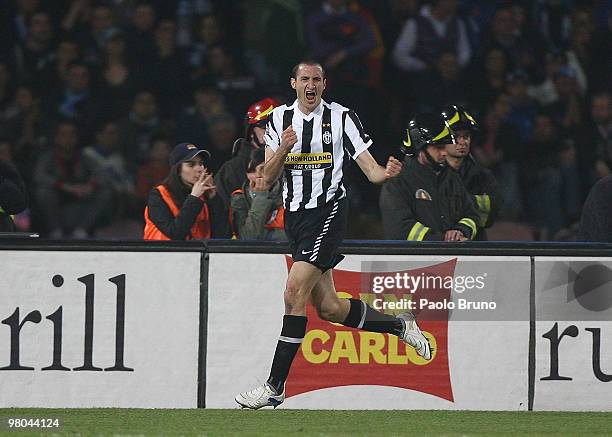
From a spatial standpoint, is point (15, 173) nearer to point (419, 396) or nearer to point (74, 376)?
point (74, 376)

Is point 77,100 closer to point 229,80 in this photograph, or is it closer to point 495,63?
point 229,80

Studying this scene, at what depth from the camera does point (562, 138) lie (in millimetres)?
15023

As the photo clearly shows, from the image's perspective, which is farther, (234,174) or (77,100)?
(77,100)

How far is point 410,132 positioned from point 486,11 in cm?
546

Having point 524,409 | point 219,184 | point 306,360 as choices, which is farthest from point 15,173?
point 524,409

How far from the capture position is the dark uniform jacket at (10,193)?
10094 mm

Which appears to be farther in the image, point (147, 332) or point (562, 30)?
point (562, 30)

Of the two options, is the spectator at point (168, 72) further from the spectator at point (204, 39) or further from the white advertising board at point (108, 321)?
the white advertising board at point (108, 321)

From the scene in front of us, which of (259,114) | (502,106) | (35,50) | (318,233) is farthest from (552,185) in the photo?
(318,233)

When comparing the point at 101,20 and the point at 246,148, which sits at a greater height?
the point at 101,20

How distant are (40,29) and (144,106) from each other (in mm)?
1314

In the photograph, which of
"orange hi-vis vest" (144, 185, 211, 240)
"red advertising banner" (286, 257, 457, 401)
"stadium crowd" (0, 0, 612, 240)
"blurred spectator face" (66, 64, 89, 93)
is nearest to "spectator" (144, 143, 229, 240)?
"orange hi-vis vest" (144, 185, 211, 240)

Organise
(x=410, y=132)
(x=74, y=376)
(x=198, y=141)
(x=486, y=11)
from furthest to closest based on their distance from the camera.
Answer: (x=486, y=11) → (x=198, y=141) → (x=410, y=132) → (x=74, y=376)

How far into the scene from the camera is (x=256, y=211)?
1041cm
